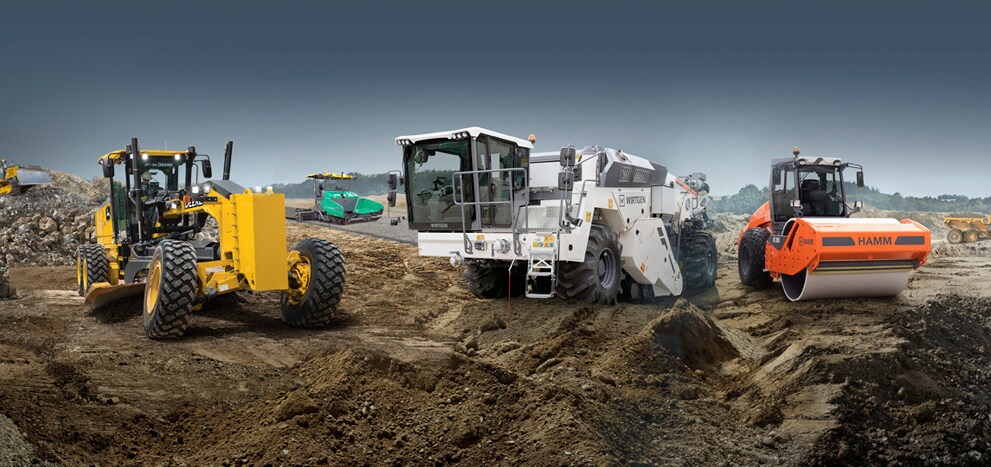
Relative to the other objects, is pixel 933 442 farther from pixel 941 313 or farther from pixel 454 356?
Answer: pixel 941 313

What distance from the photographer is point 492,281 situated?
1047 centimetres

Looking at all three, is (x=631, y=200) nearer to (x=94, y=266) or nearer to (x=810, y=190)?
(x=810, y=190)

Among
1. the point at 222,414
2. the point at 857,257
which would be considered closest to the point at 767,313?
the point at 857,257

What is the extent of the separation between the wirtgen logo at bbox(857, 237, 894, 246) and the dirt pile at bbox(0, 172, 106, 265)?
16.6 m

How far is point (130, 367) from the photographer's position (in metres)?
6.19

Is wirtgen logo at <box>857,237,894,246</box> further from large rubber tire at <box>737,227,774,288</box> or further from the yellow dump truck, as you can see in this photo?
the yellow dump truck

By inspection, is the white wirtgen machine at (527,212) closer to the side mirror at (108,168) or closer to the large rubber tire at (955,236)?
the side mirror at (108,168)

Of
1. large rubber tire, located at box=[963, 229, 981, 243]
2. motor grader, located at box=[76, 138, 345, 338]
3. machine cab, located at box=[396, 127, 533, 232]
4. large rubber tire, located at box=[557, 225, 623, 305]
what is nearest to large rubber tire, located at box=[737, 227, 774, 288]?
large rubber tire, located at box=[557, 225, 623, 305]

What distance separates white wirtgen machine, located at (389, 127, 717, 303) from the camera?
A: 8.93 meters

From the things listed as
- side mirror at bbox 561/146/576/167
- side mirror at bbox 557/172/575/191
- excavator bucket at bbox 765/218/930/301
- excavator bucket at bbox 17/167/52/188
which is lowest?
excavator bucket at bbox 765/218/930/301

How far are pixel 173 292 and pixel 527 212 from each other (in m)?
4.29

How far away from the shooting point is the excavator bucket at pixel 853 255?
9.09 metres

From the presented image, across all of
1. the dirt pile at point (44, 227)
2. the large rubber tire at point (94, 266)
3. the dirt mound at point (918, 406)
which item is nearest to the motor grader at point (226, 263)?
the large rubber tire at point (94, 266)

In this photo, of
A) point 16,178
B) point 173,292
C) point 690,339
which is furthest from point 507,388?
point 16,178
